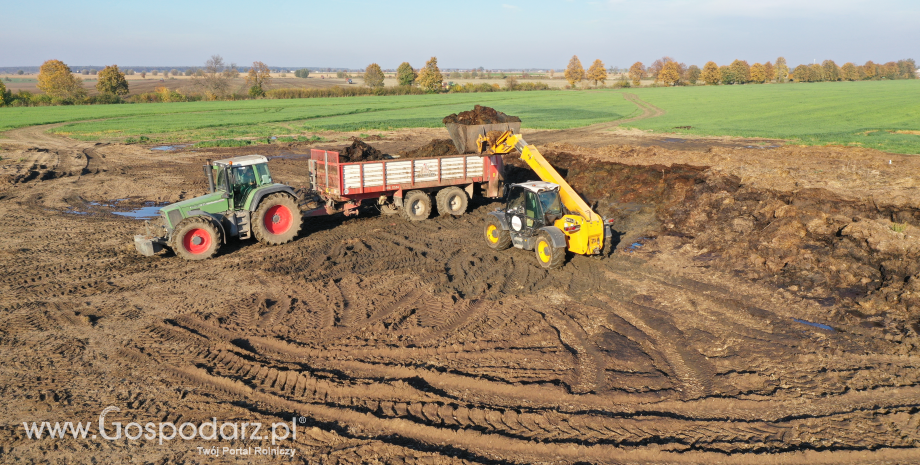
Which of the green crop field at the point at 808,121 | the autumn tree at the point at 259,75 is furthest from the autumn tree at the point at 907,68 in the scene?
the autumn tree at the point at 259,75

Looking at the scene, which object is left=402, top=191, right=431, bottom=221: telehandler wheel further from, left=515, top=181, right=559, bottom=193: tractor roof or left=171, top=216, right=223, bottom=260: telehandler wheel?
left=171, top=216, right=223, bottom=260: telehandler wheel

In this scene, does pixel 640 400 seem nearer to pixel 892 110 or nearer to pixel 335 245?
pixel 335 245

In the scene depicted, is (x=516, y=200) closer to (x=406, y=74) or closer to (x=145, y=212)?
(x=145, y=212)

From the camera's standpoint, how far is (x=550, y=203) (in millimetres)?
12156

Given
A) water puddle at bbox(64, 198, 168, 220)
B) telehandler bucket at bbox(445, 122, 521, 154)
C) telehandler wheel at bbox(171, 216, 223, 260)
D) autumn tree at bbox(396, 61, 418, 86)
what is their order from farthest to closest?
autumn tree at bbox(396, 61, 418, 86) → water puddle at bbox(64, 198, 168, 220) → telehandler bucket at bbox(445, 122, 521, 154) → telehandler wheel at bbox(171, 216, 223, 260)

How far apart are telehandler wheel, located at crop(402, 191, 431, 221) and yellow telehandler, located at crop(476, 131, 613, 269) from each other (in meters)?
3.08

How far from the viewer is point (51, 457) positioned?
6023 millimetres

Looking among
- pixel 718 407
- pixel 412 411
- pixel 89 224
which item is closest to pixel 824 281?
pixel 718 407


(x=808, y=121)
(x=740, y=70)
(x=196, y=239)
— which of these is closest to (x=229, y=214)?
(x=196, y=239)

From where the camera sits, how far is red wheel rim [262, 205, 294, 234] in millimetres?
13586

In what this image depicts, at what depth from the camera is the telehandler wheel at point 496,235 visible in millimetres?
13141

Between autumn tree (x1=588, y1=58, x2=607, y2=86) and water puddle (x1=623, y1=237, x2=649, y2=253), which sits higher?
autumn tree (x1=588, y1=58, x2=607, y2=86)

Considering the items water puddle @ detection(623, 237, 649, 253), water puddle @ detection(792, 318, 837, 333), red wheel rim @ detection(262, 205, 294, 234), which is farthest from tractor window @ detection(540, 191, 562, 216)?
red wheel rim @ detection(262, 205, 294, 234)

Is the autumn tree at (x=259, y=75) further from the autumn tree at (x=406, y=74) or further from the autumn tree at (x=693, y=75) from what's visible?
the autumn tree at (x=693, y=75)
